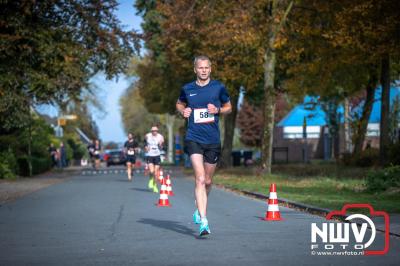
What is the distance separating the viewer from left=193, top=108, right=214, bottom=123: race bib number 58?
10812mm

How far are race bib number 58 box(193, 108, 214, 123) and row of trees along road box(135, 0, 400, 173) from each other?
698 inches

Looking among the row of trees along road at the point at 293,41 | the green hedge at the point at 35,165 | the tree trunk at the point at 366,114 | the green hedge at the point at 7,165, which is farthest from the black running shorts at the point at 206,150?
the green hedge at the point at 35,165

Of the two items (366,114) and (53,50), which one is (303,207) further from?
(366,114)

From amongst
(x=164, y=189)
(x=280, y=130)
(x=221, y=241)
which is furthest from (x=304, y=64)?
(x=280, y=130)

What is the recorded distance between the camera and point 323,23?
32688mm

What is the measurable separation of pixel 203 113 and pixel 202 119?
8 cm

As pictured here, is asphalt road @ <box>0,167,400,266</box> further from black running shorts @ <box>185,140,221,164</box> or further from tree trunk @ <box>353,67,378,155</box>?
tree trunk @ <box>353,67,378,155</box>

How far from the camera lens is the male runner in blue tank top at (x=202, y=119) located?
35.4ft

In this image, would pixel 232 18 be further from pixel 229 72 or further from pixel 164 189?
pixel 164 189

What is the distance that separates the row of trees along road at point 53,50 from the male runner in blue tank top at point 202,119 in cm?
2047

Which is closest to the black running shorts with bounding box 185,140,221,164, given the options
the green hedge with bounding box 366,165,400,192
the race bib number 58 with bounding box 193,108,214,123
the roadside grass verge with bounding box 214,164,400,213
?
the race bib number 58 with bounding box 193,108,214,123

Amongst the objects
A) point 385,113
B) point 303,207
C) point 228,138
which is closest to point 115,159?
point 228,138

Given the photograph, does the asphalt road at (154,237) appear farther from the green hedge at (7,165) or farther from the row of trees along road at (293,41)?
the green hedge at (7,165)

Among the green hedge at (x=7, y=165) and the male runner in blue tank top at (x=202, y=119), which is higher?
the male runner in blue tank top at (x=202, y=119)
